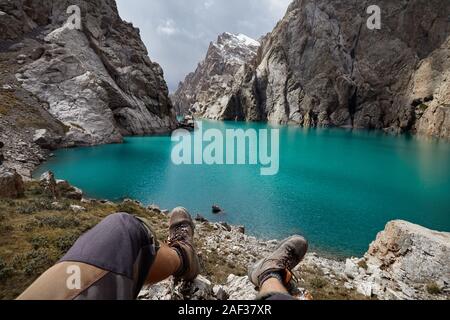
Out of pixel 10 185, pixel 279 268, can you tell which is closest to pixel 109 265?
pixel 279 268

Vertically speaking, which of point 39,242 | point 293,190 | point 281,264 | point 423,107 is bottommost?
point 293,190

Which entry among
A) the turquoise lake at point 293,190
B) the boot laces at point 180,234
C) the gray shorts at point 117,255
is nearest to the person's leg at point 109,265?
the gray shorts at point 117,255

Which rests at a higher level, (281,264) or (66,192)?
(281,264)

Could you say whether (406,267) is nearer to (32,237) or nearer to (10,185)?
(32,237)

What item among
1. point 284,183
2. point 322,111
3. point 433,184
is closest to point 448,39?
point 322,111

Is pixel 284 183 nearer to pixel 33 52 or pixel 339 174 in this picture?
pixel 339 174
